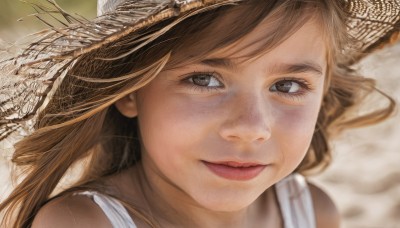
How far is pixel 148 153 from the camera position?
2283 mm

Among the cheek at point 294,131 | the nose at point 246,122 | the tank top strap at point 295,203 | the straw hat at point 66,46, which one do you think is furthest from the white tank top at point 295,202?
the straw hat at point 66,46

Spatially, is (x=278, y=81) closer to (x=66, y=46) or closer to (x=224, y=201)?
(x=224, y=201)

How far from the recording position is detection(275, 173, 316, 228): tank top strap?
8.68 ft

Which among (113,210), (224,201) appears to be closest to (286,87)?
(224,201)

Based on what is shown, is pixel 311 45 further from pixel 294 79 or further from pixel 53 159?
pixel 53 159

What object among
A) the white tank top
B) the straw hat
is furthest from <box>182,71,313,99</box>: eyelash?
the white tank top

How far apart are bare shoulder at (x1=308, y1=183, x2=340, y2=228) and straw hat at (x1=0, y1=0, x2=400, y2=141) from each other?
0.92m

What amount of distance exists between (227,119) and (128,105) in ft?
1.14

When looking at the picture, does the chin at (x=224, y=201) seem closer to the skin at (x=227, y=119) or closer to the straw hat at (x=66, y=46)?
the skin at (x=227, y=119)

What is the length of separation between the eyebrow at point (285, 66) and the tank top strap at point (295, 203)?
54 centimetres

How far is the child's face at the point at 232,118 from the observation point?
2072 millimetres

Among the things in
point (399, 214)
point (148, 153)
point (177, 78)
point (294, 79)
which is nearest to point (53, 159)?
point (148, 153)

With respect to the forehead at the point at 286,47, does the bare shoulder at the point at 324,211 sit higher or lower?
Answer: lower

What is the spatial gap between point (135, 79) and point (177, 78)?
0.11m
